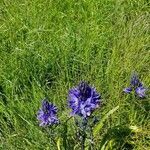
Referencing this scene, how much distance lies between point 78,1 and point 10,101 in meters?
1.42

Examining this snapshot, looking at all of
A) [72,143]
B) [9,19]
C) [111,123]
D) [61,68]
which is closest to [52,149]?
[72,143]

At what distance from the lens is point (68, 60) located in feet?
10.1

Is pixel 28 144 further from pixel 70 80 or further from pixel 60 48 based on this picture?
pixel 60 48

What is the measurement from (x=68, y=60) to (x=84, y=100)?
103 centimetres

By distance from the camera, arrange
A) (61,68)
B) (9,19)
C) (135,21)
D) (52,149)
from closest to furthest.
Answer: (52,149) → (61,68) → (135,21) → (9,19)

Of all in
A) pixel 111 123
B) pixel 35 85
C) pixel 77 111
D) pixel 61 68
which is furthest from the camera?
pixel 61 68

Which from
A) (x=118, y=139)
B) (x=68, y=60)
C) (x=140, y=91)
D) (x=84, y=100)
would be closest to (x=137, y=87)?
(x=140, y=91)

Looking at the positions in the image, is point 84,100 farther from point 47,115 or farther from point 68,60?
point 68,60

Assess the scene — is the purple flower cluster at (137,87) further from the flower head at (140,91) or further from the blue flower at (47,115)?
the blue flower at (47,115)

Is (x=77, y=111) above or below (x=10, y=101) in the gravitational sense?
below

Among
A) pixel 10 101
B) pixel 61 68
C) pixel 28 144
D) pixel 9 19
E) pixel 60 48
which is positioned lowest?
pixel 28 144

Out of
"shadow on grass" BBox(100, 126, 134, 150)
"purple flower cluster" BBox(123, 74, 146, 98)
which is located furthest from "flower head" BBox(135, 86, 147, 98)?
"shadow on grass" BBox(100, 126, 134, 150)

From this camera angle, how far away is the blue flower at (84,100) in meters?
2.06

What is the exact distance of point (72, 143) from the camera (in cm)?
245
